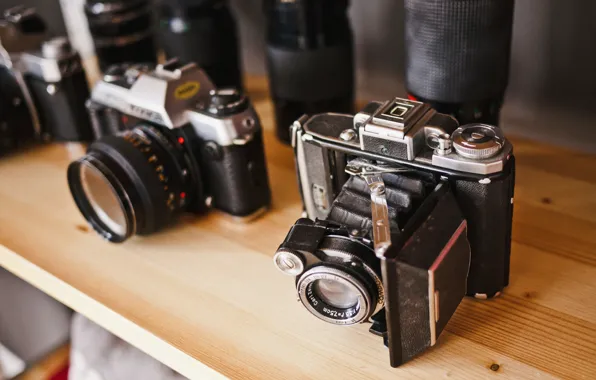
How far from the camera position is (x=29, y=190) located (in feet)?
2.93

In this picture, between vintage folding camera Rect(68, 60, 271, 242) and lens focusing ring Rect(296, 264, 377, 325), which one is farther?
vintage folding camera Rect(68, 60, 271, 242)

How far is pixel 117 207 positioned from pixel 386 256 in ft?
1.18

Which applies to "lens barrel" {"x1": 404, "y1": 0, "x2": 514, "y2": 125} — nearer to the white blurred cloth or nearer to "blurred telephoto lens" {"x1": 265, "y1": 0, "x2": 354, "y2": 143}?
"blurred telephoto lens" {"x1": 265, "y1": 0, "x2": 354, "y2": 143}

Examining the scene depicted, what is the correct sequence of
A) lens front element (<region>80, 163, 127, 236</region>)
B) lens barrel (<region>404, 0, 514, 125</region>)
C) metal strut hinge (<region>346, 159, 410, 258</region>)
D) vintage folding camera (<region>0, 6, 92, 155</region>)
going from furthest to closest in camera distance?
vintage folding camera (<region>0, 6, 92, 155</region>) < lens front element (<region>80, 163, 127, 236</region>) < lens barrel (<region>404, 0, 514, 125</region>) < metal strut hinge (<region>346, 159, 410, 258</region>)

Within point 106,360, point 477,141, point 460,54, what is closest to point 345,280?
point 477,141

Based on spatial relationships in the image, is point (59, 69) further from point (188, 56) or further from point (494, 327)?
point (494, 327)

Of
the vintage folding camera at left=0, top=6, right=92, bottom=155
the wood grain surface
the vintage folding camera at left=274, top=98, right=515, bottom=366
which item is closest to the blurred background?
the wood grain surface

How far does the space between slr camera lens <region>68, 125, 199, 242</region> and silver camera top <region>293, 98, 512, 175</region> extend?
208mm

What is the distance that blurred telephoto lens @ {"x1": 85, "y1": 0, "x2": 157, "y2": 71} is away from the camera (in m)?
0.95

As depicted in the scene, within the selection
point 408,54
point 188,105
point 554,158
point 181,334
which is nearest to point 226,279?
point 181,334

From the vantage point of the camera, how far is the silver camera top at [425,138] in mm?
561

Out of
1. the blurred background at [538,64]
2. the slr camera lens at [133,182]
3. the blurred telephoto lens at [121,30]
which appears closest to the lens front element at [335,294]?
the slr camera lens at [133,182]

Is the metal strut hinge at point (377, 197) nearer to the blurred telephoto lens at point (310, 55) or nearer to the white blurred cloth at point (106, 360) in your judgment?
the blurred telephoto lens at point (310, 55)

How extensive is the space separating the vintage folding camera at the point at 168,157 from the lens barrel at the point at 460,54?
0.61 feet
